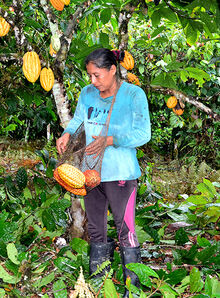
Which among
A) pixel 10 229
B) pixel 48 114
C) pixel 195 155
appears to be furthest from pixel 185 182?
pixel 10 229

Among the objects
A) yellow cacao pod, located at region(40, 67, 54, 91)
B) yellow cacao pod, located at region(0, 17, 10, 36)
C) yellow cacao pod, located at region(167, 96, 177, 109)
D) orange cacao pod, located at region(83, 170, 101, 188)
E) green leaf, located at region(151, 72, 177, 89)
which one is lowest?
orange cacao pod, located at region(83, 170, 101, 188)

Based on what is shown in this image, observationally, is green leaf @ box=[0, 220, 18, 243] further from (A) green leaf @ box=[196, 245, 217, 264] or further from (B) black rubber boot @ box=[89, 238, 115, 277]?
(A) green leaf @ box=[196, 245, 217, 264]

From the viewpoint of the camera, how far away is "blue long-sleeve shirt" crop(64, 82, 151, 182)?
1664 mm

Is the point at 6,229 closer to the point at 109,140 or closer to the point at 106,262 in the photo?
the point at 106,262

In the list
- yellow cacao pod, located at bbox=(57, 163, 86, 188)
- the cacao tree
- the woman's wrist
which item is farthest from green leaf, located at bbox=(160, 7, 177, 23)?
yellow cacao pod, located at bbox=(57, 163, 86, 188)

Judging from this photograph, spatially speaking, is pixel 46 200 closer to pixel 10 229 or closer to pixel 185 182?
pixel 10 229

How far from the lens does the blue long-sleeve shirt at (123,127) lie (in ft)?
5.46

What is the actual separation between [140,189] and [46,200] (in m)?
1.02

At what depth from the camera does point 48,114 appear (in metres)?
3.01

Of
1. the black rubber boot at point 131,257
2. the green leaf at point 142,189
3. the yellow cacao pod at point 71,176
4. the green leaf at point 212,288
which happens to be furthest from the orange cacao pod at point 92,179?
the green leaf at point 142,189

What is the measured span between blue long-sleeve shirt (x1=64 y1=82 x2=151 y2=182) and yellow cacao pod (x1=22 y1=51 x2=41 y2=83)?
18.5 inches

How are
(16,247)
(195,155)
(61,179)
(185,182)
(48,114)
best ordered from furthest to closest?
(195,155) < (185,182) < (48,114) < (16,247) < (61,179)

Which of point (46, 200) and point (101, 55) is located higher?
point (101, 55)

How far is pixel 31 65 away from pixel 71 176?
82cm
